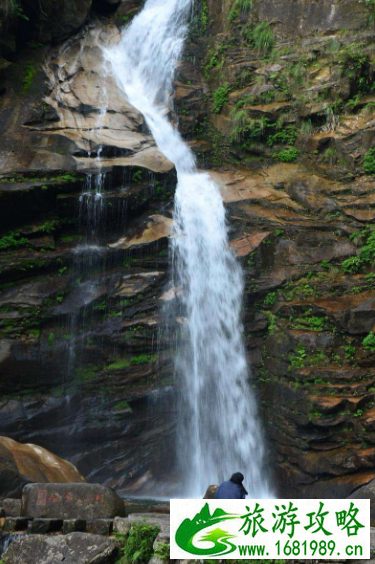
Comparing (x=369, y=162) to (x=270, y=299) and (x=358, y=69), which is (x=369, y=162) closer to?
(x=358, y=69)

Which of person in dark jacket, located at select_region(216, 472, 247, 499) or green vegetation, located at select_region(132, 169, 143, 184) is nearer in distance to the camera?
person in dark jacket, located at select_region(216, 472, 247, 499)

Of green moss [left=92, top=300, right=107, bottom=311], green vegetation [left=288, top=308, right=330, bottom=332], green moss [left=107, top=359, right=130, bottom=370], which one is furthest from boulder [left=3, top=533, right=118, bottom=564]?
green vegetation [left=288, top=308, right=330, bottom=332]

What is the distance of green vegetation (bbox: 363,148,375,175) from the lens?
1284 cm

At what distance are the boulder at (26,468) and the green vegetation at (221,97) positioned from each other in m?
11.7

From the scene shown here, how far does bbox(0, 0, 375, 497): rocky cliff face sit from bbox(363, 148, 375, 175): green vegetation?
5 centimetres

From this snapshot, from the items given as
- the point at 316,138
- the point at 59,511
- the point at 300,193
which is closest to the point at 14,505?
the point at 59,511

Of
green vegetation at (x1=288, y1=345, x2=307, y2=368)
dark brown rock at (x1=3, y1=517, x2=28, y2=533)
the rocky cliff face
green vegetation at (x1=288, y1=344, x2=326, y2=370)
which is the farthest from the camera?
green vegetation at (x1=288, y1=345, x2=307, y2=368)

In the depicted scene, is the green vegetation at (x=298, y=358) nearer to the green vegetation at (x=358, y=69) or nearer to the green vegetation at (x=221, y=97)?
the green vegetation at (x=358, y=69)

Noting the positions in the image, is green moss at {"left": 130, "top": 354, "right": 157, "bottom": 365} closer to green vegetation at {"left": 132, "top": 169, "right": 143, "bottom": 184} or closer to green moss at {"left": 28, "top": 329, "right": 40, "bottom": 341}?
green moss at {"left": 28, "top": 329, "right": 40, "bottom": 341}

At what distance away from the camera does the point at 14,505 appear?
673 cm

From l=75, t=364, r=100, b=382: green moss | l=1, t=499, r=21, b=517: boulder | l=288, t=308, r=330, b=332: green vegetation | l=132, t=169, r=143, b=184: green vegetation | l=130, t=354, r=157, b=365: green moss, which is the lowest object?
l=1, t=499, r=21, b=517: boulder

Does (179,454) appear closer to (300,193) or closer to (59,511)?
(59,511)

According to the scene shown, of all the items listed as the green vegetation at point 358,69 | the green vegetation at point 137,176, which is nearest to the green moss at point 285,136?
the green vegetation at point 358,69

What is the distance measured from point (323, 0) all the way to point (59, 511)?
52.2 feet
